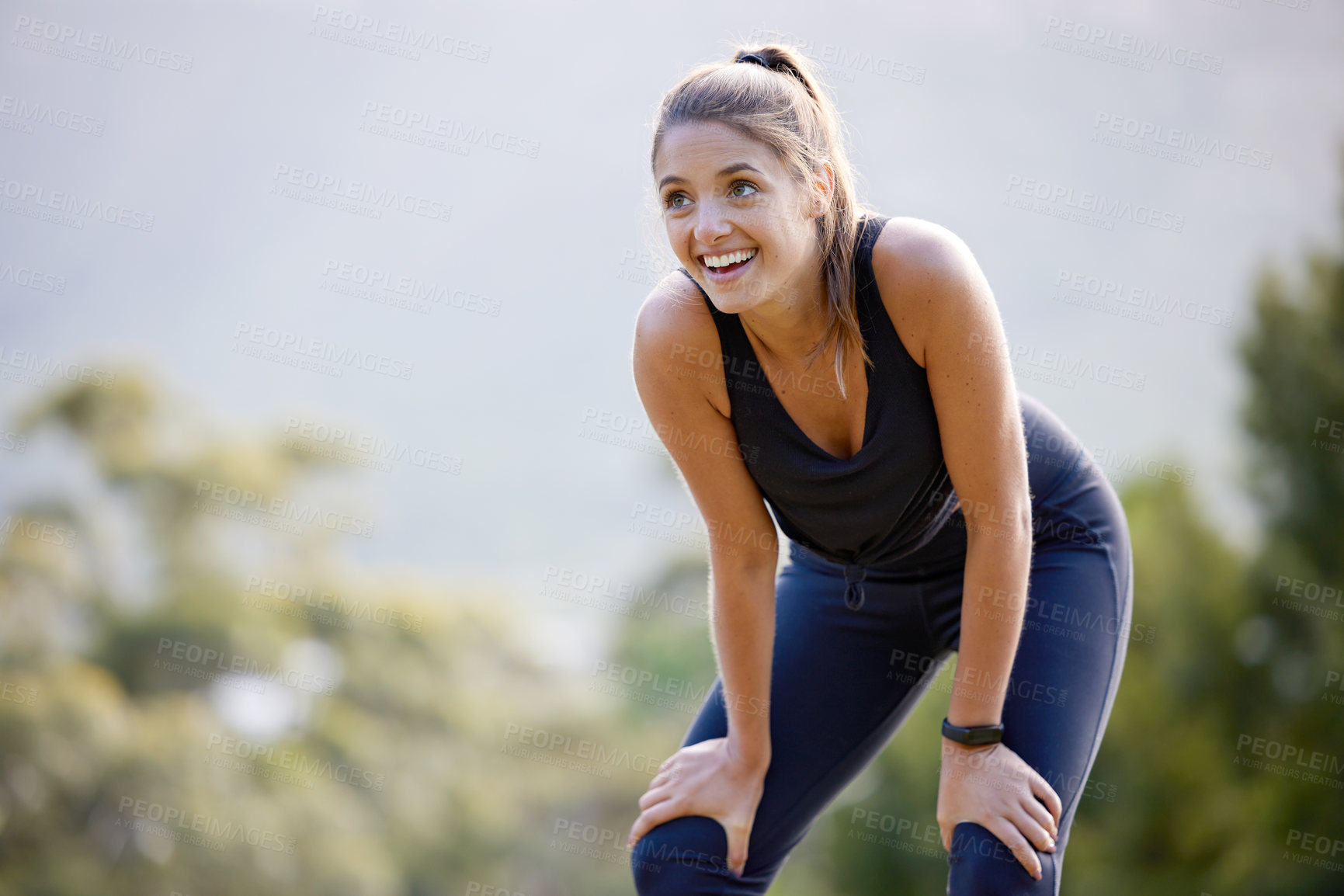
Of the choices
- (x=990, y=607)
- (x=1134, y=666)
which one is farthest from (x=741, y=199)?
(x=1134, y=666)

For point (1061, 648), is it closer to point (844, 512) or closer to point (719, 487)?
point (844, 512)

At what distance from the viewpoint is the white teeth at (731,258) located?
1644 millimetres

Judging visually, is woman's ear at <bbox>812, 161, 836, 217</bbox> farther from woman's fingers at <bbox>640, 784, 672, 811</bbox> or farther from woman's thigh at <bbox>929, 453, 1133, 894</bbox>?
woman's fingers at <bbox>640, 784, 672, 811</bbox>

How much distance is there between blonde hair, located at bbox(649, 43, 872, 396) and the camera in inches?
65.2

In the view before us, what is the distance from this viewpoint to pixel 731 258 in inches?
64.7

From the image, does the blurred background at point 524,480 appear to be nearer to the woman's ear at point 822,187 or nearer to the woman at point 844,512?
the woman's ear at point 822,187

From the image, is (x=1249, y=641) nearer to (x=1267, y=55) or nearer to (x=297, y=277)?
(x=1267, y=55)

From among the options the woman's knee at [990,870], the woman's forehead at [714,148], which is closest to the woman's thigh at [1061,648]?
the woman's knee at [990,870]

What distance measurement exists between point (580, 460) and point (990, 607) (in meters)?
34.8

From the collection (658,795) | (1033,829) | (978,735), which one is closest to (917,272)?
(978,735)

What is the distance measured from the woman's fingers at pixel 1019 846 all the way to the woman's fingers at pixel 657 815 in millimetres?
522

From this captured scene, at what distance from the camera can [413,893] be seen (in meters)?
13.9

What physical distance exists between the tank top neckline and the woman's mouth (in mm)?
85

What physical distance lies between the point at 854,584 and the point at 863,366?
425 millimetres
